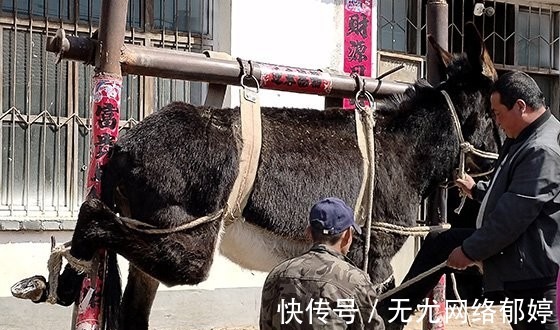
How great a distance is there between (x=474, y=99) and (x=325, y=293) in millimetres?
2289

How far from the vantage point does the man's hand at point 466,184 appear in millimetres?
4645

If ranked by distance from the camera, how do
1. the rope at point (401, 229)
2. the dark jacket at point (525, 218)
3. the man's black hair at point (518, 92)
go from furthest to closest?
1. the rope at point (401, 229)
2. the man's black hair at point (518, 92)
3. the dark jacket at point (525, 218)

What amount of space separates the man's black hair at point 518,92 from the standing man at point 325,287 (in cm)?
117

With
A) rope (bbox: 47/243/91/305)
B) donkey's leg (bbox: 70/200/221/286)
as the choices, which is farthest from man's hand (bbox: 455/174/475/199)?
rope (bbox: 47/243/91/305)

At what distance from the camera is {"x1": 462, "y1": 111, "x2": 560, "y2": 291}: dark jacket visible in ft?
11.7

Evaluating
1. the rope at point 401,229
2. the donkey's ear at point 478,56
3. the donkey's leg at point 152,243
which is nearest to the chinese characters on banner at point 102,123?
the donkey's leg at point 152,243

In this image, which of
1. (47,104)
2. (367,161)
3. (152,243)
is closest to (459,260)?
(367,161)

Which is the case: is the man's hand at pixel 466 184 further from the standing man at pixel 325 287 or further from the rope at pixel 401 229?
the standing man at pixel 325 287

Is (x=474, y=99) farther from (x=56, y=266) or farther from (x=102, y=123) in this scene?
(x=56, y=266)

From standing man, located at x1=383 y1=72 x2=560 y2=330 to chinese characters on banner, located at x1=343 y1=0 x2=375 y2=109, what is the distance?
141 inches

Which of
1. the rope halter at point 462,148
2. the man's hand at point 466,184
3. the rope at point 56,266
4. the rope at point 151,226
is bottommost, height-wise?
the rope at point 56,266

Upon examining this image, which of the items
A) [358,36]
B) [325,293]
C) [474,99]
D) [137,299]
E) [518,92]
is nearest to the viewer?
[325,293]

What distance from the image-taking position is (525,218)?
11.6ft

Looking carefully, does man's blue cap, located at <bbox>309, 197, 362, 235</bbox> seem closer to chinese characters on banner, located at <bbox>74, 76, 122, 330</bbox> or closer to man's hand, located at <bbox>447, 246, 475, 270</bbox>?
man's hand, located at <bbox>447, 246, 475, 270</bbox>
